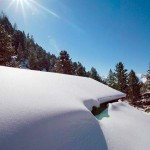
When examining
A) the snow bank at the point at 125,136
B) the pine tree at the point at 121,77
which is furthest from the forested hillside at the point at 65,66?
the snow bank at the point at 125,136

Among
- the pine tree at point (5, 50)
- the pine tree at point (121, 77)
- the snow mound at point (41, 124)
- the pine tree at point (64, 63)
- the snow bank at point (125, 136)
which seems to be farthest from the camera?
the pine tree at point (121, 77)

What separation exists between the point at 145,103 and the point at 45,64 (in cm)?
6512

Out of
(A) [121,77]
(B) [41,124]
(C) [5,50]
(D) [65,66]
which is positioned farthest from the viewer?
(A) [121,77]

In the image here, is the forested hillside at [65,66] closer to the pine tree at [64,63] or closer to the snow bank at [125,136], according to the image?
the pine tree at [64,63]

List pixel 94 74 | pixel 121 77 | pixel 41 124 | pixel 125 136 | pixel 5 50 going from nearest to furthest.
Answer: pixel 41 124
pixel 125 136
pixel 5 50
pixel 121 77
pixel 94 74

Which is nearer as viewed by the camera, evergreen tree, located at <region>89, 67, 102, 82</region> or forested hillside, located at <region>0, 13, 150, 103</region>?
forested hillside, located at <region>0, 13, 150, 103</region>

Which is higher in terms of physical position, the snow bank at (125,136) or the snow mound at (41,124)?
the snow mound at (41,124)

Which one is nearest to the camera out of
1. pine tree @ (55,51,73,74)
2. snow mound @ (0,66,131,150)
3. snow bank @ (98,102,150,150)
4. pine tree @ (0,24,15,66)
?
snow mound @ (0,66,131,150)

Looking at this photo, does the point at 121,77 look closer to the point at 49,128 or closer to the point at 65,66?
the point at 65,66

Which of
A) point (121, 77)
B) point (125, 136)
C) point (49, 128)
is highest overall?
point (121, 77)

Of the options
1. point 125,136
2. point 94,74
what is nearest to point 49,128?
point 125,136

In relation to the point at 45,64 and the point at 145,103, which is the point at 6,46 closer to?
the point at 145,103

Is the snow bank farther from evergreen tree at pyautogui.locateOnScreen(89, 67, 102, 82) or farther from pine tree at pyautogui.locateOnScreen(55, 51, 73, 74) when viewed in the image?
evergreen tree at pyautogui.locateOnScreen(89, 67, 102, 82)

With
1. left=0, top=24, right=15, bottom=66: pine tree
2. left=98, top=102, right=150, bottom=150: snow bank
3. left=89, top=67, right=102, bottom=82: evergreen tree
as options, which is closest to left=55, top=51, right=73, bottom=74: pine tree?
left=0, top=24, right=15, bottom=66: pine tree
